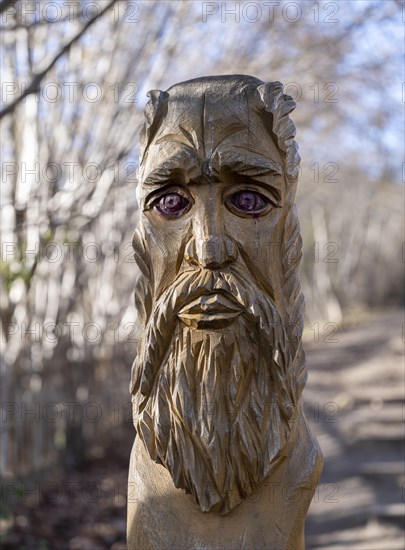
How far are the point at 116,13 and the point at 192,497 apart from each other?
198 inches

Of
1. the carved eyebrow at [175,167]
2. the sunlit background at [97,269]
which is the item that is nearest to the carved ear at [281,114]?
the carved eyebrow at [175,167]

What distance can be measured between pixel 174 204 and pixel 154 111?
329mm

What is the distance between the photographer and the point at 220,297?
2.18 meters

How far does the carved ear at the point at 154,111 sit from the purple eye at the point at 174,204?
0.22 meters

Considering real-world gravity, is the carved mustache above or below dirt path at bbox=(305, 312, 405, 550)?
above

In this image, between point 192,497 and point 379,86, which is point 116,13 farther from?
point 192,497

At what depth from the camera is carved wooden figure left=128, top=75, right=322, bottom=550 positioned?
7.24 feet

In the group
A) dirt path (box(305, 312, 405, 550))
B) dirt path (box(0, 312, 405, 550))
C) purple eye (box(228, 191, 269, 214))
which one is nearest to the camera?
purple eye (box(228, 191, 269, 214))

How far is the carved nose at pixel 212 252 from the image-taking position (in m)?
2.16

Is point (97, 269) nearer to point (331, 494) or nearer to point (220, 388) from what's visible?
point (331, 494)

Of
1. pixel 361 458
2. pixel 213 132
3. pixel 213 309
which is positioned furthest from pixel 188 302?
pixel 361 458

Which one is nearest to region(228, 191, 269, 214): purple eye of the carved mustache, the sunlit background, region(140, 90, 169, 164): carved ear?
the carved mustache

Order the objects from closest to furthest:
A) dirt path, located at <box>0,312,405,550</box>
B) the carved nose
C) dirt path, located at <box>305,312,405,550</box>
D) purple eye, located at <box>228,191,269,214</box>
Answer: the carved nose, purple eye, located at <box>228,191,269,214</box>, dirt path, located at <box>0,312,405,550</box>, dirt path, located at <box>305,312,405,550</box>

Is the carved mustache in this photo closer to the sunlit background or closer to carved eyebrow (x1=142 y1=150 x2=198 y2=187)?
carved eyebrow (x1=142 y1=150 x2=198 y2=187)
